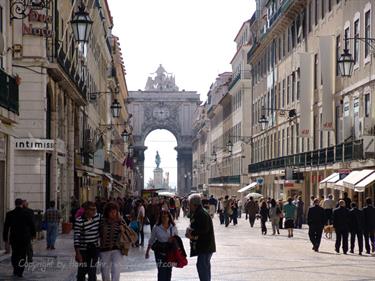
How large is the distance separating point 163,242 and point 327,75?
97.6 feet

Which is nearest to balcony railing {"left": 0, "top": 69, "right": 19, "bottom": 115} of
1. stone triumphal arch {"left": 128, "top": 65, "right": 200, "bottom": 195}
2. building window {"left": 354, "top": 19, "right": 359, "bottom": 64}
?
building window {"left": 354, "top": 19, "right": 359, "bottom": 64}

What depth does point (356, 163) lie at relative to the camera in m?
37.0

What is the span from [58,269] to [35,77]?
12.7 m

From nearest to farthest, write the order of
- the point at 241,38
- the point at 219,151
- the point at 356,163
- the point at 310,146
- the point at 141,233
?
the point at 141,233, the point at 356,163, the point at 310,146, the point at 241,38, the point at 219,151

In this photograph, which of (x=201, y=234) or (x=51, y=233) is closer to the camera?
(x=201, y=234)

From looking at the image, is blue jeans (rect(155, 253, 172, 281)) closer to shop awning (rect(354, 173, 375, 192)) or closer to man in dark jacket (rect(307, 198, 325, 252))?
man in dark jacket (rect(307, 198, 325, 252))

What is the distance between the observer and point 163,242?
14.1 metres

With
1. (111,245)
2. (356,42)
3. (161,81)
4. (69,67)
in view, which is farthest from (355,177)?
(161,81)

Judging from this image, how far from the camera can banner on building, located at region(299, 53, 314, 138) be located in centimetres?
4697

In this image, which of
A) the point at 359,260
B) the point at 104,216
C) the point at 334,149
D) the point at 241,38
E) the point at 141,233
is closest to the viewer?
the point at 104,216

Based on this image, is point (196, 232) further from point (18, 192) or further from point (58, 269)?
point (18, 192)

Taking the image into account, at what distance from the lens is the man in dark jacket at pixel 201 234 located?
46.5 ft

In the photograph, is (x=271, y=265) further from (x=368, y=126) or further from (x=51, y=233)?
(x=368, y=126)

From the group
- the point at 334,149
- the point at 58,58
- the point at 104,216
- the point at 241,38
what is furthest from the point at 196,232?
the point at 241,38
